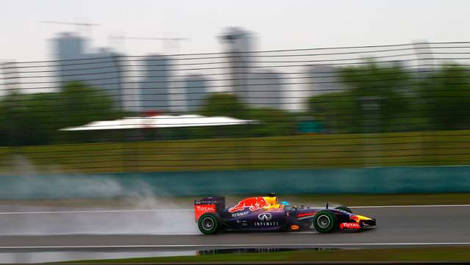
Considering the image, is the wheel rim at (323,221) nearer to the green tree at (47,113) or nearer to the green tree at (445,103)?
the green tree at (445,103)

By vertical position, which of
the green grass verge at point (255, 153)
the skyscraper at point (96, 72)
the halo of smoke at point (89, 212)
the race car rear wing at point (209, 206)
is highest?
the skyscraper at point (96, 72)

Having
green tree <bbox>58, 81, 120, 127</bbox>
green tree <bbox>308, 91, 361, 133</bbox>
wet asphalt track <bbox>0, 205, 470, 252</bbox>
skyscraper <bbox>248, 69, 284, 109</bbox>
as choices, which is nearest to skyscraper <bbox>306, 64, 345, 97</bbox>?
green tree <bbox>308, 91, 361, 133</bbox>

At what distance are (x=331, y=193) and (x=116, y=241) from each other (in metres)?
5.48

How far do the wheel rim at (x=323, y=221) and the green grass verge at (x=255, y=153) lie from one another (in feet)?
15.5

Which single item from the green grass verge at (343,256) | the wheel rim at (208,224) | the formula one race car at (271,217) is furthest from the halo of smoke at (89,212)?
the green grass verge at (343,256)

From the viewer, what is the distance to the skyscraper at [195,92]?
46.3ft

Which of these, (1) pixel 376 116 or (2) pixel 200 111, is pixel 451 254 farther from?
→ (2) pixel 200 111

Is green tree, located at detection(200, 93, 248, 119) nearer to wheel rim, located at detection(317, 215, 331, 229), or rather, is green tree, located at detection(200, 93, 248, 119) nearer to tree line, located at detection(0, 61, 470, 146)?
tree line, located at detection(0, 61, 470, 146)

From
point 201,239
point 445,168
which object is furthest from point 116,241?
point 445,168

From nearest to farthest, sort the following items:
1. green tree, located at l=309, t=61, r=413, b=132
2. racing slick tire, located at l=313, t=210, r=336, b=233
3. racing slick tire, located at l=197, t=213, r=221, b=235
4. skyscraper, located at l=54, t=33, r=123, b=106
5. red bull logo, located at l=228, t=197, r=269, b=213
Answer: racing slick tire, located at l=313, t=210, r=336, b=233, red bull logo, located at l=228, t=197, r=269, b=213, racing slick tire, located at l=197, t=213, r=221, b=235, green tree, located at l=309, t=61, r=413, b=132, skyscraper, located at l=54, t=33, r=123, b=106

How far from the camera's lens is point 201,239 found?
9.93m

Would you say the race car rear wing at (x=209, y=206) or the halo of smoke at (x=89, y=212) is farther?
the halo of smoke at (x=89, y=212)

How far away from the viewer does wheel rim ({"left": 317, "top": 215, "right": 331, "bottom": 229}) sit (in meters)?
9.46

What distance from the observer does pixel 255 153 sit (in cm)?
1437
